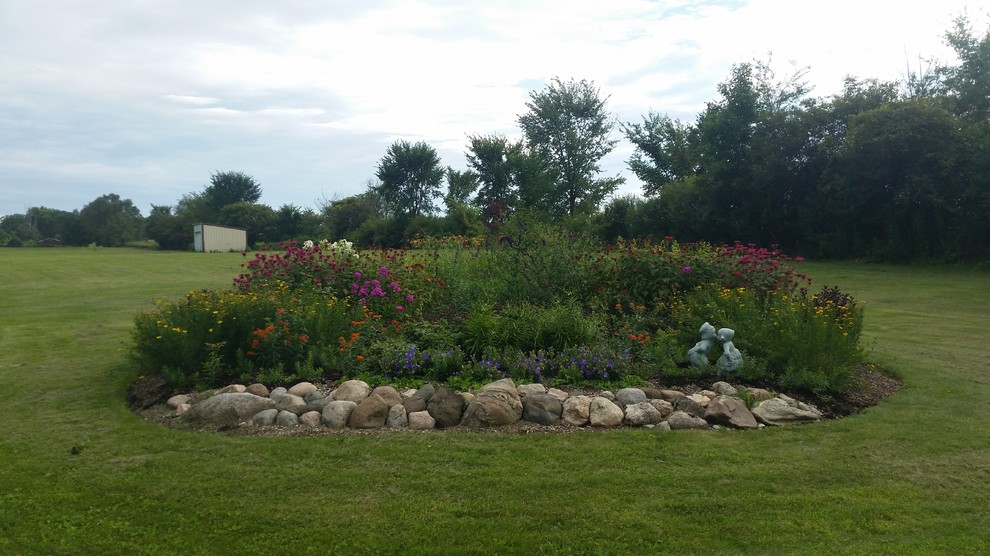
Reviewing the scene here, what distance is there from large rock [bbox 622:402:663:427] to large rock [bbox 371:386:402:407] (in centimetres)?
167

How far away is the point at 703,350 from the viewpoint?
5969mm

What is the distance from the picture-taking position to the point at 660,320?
24.0ft

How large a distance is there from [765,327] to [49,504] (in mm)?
5505

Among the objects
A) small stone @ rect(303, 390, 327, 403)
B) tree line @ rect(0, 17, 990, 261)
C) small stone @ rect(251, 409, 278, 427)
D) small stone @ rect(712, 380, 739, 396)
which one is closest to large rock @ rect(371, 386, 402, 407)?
small stone @ rect(303, 390, 327, 403)

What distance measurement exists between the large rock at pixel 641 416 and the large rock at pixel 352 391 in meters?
1.95

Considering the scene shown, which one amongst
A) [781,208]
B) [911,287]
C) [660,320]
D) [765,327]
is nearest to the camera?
[765,327]

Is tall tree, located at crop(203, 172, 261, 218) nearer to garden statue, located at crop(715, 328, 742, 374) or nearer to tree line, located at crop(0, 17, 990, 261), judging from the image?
tree line, located at crop(0, 17, 990, 261)

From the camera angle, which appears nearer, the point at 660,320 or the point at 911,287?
the point at 660,320

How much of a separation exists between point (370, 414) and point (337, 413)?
0.80ft

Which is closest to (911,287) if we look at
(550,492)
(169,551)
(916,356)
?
(916,356)

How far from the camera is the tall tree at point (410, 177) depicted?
4312 centimetres

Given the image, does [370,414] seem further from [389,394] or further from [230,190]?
[230,190]

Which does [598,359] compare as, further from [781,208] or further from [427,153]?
[427,153]

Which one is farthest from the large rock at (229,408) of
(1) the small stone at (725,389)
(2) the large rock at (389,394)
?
(1) the small stone at (725,389)
